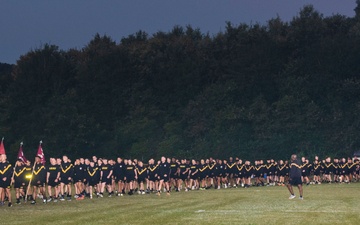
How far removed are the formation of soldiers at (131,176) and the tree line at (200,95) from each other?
41.8 ft

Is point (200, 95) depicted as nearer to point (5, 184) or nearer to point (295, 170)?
point (295, 170)

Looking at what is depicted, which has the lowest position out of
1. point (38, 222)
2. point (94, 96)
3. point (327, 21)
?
point (38, 222)

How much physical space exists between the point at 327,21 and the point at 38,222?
68.4 metres

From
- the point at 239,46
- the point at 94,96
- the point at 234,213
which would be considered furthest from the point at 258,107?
the point at 234,213

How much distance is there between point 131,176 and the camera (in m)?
45.4

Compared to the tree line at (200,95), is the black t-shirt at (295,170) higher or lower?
lower

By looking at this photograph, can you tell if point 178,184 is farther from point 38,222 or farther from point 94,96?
point 94,96

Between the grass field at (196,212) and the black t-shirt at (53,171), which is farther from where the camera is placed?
the black t-shirt at (53,171)

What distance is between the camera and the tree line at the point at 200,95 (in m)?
79.4

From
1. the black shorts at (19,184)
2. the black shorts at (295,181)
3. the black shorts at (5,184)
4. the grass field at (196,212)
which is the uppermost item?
the black shorts at (19,184)

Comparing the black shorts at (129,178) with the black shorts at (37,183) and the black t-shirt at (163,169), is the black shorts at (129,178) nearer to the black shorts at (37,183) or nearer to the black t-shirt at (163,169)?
the black t-shirt at (163,169)

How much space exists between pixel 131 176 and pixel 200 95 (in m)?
39.8

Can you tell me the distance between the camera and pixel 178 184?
50406 mm

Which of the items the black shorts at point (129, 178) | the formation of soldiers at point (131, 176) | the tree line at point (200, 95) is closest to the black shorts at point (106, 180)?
the formation of soldiers at point (131, 176)
